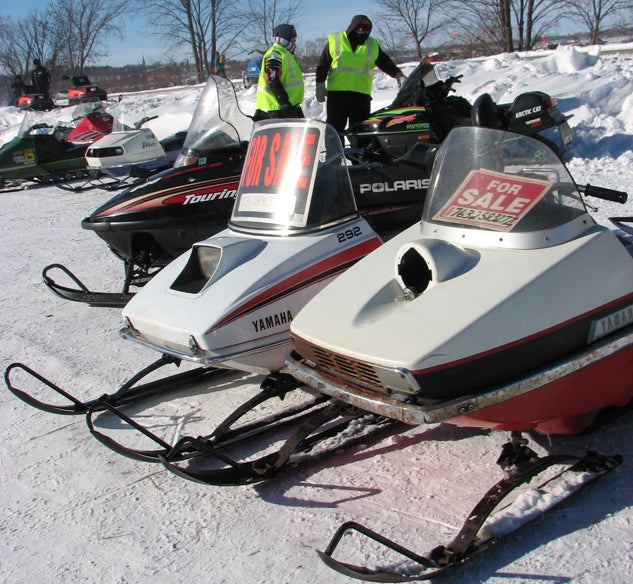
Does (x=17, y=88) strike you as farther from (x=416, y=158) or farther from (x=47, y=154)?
(x=416, y=158)

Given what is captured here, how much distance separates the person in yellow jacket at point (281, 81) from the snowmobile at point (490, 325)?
13.9 feet

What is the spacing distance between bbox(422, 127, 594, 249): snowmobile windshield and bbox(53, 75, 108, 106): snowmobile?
616 inches

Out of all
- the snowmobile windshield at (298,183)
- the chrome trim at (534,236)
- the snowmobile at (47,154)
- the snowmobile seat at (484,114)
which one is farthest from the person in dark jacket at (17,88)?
the chrome trim at (534,236)

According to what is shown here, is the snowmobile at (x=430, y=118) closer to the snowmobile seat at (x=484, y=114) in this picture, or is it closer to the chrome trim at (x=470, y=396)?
the snowmobile seat at (x=484, y=114)

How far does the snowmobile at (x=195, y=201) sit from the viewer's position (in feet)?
15.1

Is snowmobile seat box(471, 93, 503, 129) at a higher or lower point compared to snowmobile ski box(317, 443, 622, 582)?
higher

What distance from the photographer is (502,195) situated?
2.91 meters

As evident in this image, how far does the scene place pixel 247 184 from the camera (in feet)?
13.5

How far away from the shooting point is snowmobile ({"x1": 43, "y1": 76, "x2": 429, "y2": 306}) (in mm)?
4609

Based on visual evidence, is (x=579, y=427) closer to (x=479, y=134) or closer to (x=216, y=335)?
(x=479, y=134)

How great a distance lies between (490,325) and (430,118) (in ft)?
18.5

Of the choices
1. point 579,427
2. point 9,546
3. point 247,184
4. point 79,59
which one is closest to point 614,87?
point 247,184

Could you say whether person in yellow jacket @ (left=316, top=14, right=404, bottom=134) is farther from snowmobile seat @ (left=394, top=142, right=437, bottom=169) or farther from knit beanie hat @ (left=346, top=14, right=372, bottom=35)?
snowmobile seat @ (left=394, top=142, right=437, bottom=169)

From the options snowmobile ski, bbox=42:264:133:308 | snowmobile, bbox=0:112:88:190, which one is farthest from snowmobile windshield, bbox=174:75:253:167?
snowmobile, bbox=0:112:88:190
